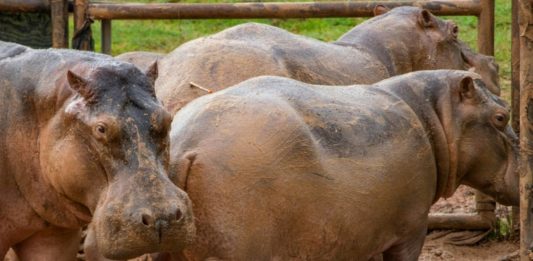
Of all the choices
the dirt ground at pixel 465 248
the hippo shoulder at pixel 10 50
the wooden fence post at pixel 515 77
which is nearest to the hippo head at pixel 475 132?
the dirt ground at pixel 465 248

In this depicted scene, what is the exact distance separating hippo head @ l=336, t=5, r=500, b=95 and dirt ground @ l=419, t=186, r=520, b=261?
0.89 m

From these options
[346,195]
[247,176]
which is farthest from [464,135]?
[247,176]

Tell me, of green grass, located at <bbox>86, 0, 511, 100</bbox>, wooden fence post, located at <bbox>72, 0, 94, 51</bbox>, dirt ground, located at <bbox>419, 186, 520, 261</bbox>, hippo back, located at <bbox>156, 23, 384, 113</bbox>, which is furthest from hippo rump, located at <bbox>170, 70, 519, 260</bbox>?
green grass, located at <bbox>86, 0, 511, 100</bbox>

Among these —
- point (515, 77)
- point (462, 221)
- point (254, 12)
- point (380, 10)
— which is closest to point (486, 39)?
point (515, 77)

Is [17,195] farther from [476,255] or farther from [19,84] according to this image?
[476,255]

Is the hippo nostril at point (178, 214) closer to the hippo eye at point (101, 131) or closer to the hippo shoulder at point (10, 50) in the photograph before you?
the hippo eye at point (101, 131)

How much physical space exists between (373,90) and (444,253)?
2.09 m

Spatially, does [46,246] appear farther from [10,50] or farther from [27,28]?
[27,28]

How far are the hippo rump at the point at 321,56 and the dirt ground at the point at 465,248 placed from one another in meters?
0.90

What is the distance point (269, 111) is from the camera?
5.11 m

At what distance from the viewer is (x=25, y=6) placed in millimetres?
8047

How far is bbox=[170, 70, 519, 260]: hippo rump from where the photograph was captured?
490 centimetres

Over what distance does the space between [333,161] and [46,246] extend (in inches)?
45.4

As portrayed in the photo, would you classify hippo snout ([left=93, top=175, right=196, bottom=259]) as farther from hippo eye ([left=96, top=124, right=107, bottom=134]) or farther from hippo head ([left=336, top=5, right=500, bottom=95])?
hippo head ([left=336, top=5, right=500, bottom=95])
